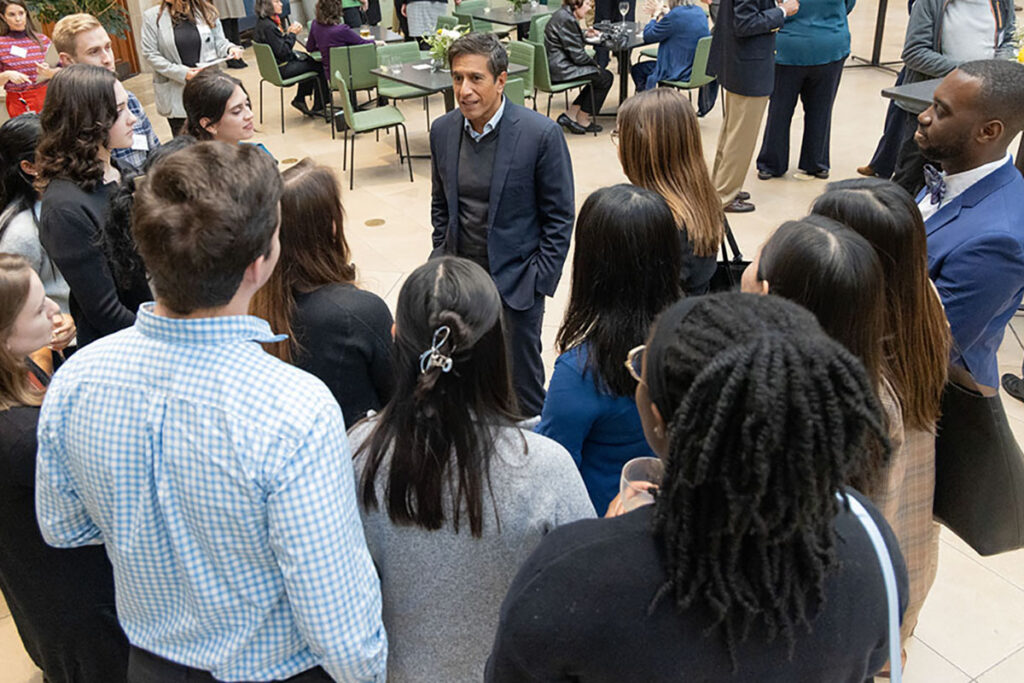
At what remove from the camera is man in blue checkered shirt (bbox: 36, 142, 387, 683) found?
1.28 meters

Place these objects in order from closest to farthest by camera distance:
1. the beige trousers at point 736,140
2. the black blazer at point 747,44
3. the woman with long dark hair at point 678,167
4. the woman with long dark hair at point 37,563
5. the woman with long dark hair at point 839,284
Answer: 1. the woman with long dark hair at point 839,284
2. the woman with long dark hair at point 37,563
3. the woman with long dark hair at point 678,167
4. the black blazer at point 747,44
5. the beige trousers at point 736,140

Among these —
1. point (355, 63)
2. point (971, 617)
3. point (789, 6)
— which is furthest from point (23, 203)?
point (355, 63)

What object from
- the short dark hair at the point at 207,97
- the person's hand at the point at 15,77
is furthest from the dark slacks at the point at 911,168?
the person's hand at the point at 15,77

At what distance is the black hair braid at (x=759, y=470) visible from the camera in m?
0.98

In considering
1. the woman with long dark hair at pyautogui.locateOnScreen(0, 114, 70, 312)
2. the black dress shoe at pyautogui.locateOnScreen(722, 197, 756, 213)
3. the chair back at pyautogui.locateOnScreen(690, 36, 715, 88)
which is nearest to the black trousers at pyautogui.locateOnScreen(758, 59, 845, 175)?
the black dress shoe at pyautogui.locateOnScreen(722, 197, 756, 213)

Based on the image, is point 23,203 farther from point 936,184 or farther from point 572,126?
point 572,126

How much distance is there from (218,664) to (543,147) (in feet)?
7.98

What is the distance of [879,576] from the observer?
3.58 ft

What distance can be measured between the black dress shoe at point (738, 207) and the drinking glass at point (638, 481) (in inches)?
196

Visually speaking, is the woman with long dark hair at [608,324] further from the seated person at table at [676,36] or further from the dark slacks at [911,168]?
the seated person at table at [676,36]

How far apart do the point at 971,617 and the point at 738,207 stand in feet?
12.3

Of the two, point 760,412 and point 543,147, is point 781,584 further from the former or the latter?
point 543,147

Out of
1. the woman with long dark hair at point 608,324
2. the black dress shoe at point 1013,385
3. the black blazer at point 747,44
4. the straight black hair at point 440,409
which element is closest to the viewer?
the straight black hair at point 440,409

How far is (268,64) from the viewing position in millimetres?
8258
